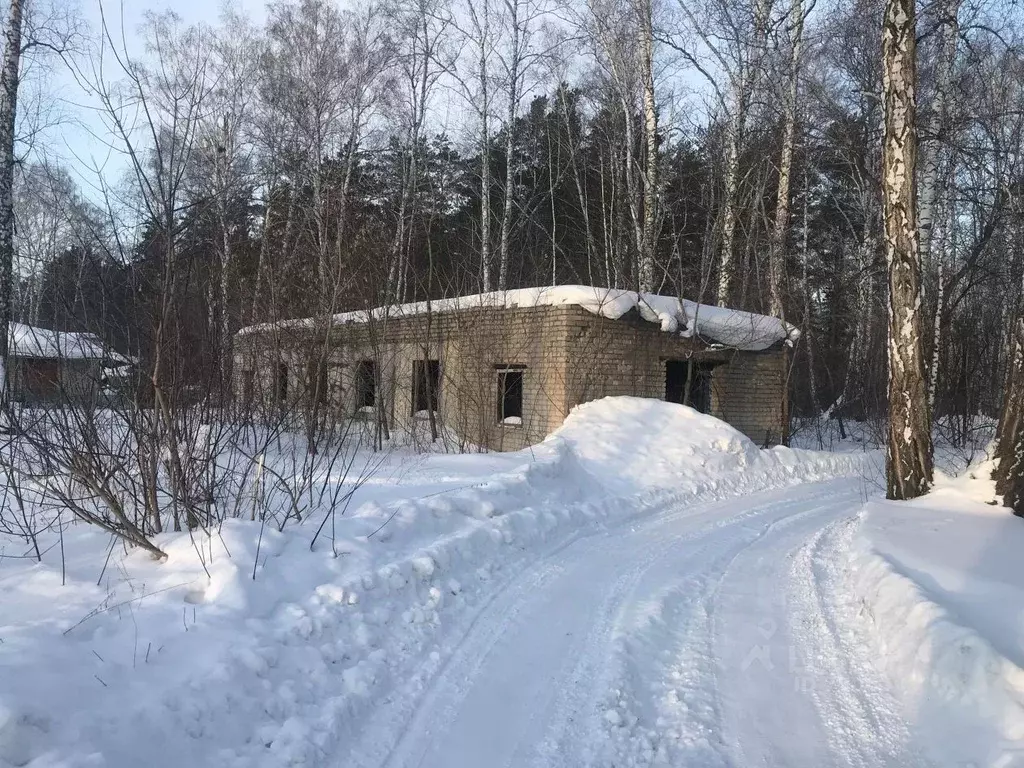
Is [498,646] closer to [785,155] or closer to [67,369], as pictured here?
[67,369]

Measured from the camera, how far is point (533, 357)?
1376cm

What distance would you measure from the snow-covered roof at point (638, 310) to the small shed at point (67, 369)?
5.44 m

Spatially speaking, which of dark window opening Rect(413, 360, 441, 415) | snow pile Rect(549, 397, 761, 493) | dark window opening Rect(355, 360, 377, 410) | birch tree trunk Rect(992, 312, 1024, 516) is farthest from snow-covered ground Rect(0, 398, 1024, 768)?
dark window opening Rect(413, 360, 441, 415)

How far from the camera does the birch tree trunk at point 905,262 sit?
812cm

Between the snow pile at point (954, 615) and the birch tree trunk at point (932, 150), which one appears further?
the birch tree trunk at point (932, 150)

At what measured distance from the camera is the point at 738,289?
22.6 m

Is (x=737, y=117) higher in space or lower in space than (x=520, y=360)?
higher

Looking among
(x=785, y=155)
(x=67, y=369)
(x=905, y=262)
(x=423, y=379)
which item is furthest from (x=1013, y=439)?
(x=785, y=155)

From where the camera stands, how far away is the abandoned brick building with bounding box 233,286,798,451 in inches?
522

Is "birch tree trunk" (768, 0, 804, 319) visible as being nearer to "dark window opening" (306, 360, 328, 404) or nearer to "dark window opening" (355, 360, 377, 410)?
"dark window opening" (355, 360, 377, 410)

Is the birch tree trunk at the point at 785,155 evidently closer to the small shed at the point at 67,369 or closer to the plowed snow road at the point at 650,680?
the plowed snow road at the point at 650,680

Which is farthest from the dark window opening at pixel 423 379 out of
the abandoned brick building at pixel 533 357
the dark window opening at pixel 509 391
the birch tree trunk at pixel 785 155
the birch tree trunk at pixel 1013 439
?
the birch tree trunk at pixel 1013 439

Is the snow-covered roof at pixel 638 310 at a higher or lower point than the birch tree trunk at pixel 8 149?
lower

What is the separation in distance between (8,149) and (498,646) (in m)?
12.1
